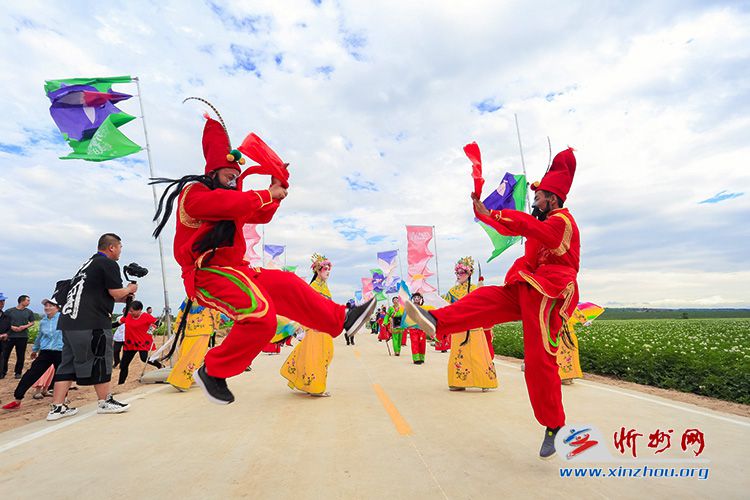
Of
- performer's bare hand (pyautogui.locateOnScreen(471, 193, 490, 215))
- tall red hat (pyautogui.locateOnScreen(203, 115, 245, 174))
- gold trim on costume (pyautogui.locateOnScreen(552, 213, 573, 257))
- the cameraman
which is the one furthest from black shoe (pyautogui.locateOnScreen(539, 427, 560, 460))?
the cameraman

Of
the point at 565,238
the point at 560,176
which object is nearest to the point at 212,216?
the point at 565,238

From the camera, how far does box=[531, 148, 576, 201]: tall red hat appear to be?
3893 millimetres

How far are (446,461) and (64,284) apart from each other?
5.15m

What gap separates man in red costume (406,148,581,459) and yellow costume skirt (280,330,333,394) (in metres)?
3.13

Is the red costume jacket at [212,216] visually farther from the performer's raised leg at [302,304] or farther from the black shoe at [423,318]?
the black shoe at [423,318]

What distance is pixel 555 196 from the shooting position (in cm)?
390

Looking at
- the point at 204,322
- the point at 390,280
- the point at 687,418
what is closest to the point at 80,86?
the point at 204,322

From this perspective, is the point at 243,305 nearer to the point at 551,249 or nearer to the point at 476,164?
the point at 476,164

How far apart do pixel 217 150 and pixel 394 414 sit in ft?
11.2

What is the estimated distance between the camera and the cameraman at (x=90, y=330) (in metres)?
5.04

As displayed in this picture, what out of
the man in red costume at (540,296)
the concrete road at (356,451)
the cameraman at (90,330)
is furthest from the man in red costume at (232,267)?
the cameraman at (90,330)

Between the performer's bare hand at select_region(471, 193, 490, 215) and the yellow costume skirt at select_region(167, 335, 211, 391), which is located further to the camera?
the yellow costume skirt at select_region(167, 335, 211, 391)

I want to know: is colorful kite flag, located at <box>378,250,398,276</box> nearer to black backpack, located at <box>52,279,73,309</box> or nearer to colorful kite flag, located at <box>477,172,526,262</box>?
colorful kite flag, located at <box>477,172,526,262</box>

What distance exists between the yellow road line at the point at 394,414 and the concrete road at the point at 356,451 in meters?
0.02
